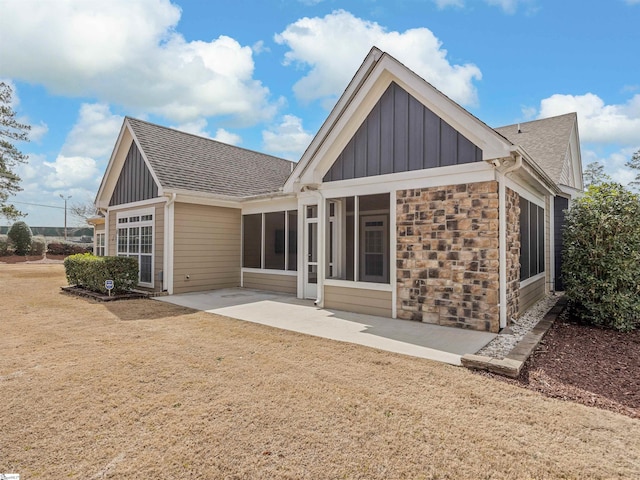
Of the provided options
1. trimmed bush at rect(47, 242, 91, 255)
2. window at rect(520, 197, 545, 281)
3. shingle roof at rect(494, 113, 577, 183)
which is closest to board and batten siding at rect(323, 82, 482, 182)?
window at rect(520, 197, 545, 281)

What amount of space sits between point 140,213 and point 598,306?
1295 centimetres

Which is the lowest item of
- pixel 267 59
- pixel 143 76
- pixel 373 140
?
pixel 373 140

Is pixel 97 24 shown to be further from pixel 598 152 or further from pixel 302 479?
pixel 598 152

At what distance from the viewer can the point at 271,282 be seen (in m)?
11.3

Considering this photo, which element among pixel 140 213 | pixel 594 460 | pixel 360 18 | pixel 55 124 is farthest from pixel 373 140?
pixel 55 124

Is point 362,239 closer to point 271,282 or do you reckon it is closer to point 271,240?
point 271,240

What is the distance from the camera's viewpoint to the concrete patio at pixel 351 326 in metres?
5.23

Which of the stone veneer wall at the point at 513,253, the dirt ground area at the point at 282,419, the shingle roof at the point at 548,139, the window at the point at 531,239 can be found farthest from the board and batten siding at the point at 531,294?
the dirt ground area at the point at 282,419

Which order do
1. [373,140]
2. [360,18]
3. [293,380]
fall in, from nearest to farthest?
[293,380]
[373,140]
[360,18]

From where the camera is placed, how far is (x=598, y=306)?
6.78 metres

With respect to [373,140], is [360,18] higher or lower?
higher

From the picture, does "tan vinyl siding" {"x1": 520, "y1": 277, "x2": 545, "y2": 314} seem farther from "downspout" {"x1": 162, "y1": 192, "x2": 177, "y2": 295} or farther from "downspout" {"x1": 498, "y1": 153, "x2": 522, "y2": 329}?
"downspout" {"x1": 162, "y1": 192, "x2": 177, "y2": 295}

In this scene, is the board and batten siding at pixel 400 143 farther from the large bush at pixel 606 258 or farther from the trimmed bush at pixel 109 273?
the trimmed bush at pixel 109 273

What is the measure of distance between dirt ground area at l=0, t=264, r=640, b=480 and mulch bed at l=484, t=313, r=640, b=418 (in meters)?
0.36
